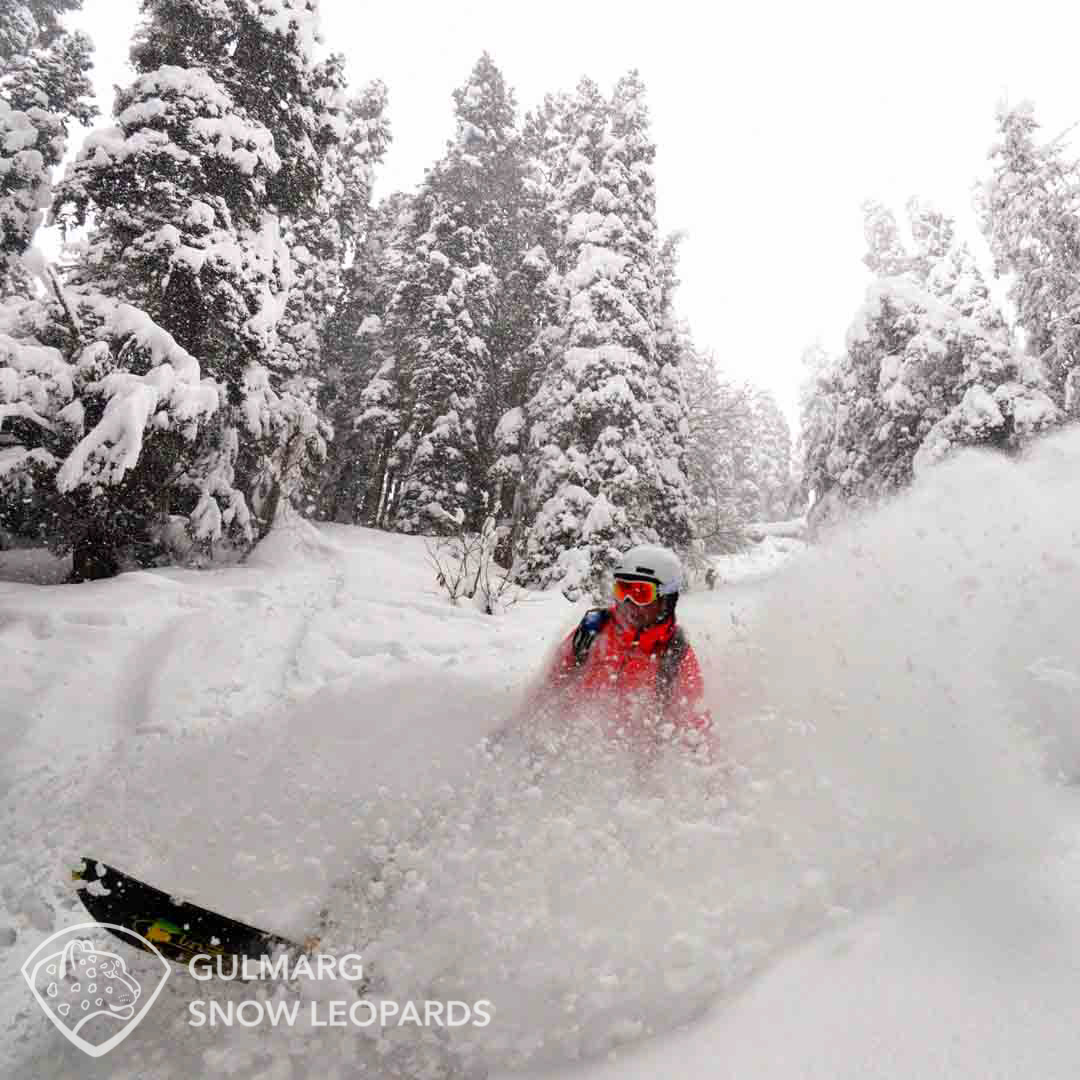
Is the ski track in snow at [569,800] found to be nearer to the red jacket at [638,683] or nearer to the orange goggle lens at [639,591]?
the red jacket at [638,683]

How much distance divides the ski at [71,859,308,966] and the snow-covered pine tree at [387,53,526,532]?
18.3 metres

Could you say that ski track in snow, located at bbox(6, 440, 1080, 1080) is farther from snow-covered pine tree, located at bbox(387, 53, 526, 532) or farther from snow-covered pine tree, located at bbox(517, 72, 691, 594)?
snow-covered pine tree, located at bbox(387, 53, 526, 532)

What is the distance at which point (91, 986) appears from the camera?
10.6 ft

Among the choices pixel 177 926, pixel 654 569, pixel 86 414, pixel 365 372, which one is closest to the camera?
pixel 177 926

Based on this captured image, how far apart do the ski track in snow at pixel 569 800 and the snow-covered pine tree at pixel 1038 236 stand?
41.2 feet

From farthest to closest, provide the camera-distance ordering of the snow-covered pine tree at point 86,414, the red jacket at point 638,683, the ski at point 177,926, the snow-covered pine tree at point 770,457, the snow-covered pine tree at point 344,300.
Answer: the snow-covered pine tree at point 770,457, the snow-covered pine tree at point 344,300, the snow-covered pine tree at point 86,414, the red jacket at point 638,683, the ski at point 177,926

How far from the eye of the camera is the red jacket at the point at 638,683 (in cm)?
443

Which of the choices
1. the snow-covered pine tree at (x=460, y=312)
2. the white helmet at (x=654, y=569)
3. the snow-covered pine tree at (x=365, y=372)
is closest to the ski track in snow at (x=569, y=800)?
the white helmet at (x=654, y=569)

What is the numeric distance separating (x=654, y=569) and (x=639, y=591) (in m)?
0.18

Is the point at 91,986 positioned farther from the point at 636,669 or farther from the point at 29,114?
the point at 29,114

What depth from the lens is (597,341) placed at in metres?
17.9

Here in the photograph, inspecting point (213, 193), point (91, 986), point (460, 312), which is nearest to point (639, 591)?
point (91, 986)

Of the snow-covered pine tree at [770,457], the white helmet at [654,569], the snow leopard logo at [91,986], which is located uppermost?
the snow-covered pine tree at [770,457]

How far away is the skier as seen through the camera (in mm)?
4473
